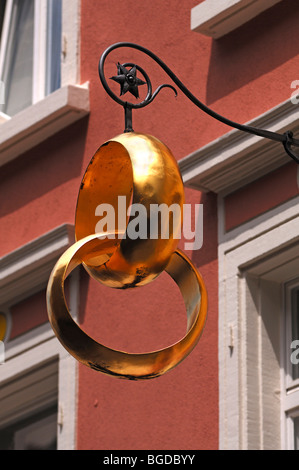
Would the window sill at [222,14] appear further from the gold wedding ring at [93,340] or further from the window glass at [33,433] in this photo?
the gold wedding ring at [93,340]

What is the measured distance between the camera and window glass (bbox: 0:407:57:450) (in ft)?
24.8

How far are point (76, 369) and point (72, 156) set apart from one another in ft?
3.85

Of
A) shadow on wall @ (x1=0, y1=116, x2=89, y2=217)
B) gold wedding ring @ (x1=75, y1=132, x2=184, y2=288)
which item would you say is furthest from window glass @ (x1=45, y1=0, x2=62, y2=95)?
gold wedding ring @ (x1=75, y1=132, x2=184, y2=288)

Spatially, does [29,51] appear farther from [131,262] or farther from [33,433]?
[131,262]

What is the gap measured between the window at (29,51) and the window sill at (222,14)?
177 centimetres

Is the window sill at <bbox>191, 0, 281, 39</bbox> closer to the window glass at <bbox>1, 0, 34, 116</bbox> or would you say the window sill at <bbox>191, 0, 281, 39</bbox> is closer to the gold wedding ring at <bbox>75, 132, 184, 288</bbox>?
the window glass at <bbox>1, 0, 34, 116</bbox>

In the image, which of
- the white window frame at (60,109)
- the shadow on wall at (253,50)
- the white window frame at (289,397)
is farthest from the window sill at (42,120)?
the white window frame at (289,397)

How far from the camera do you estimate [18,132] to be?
787 cm

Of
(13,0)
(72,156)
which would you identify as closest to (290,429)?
(72,156)

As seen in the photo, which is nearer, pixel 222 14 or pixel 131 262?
pixel 131 262

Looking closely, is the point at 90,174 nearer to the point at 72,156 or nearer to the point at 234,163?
the point at 234,163

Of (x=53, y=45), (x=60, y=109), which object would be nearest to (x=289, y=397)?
(x=60, y=109)

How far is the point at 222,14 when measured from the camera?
6574 mm

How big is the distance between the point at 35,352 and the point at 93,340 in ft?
13.3
